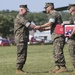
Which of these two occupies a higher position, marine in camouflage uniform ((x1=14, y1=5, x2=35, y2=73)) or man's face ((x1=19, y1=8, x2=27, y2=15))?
man's face ((x1=19, y1=8, x2=27, y2=15))

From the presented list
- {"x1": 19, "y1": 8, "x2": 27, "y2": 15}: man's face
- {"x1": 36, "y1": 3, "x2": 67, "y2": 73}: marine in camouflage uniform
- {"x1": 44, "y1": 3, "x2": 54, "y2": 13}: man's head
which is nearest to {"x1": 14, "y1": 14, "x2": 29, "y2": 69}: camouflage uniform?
{"x1": 19, "y1": 8, "x2": 27, "y2": 15}: man's face

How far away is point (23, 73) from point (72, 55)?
1.55 metres

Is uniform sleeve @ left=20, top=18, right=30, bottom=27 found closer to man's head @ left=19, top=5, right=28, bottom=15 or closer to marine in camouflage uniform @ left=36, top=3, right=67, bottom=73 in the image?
man's head @ left=19, top=5, right=28, bottom=15

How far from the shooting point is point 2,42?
65.2 metres

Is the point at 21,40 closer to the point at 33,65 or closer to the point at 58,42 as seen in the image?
the point at 58,42

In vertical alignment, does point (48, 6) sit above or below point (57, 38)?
above

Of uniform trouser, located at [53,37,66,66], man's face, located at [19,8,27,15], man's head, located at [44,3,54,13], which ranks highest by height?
man's head, located at [44,3,54,13]

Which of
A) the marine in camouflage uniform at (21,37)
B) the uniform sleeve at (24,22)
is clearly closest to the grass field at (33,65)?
the marine in camouflage uniform at (21,37)

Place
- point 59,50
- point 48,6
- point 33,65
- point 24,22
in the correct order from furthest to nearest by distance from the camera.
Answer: point 33,65
point 59,50
point 48,6
point 24,22

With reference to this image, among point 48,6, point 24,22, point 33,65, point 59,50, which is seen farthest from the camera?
point 33,65

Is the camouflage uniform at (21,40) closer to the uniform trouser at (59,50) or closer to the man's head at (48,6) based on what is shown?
the man's head at (48,6)

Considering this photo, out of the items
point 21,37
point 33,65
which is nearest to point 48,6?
point 21,37

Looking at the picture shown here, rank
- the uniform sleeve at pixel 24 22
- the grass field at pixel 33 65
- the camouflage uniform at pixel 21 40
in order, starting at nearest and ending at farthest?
the uniform sleeve at pixel 24 22, the camouflage uniform at pixel 21 40, the grass field at pixel 33 65

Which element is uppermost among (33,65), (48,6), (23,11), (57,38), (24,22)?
(48,6)
